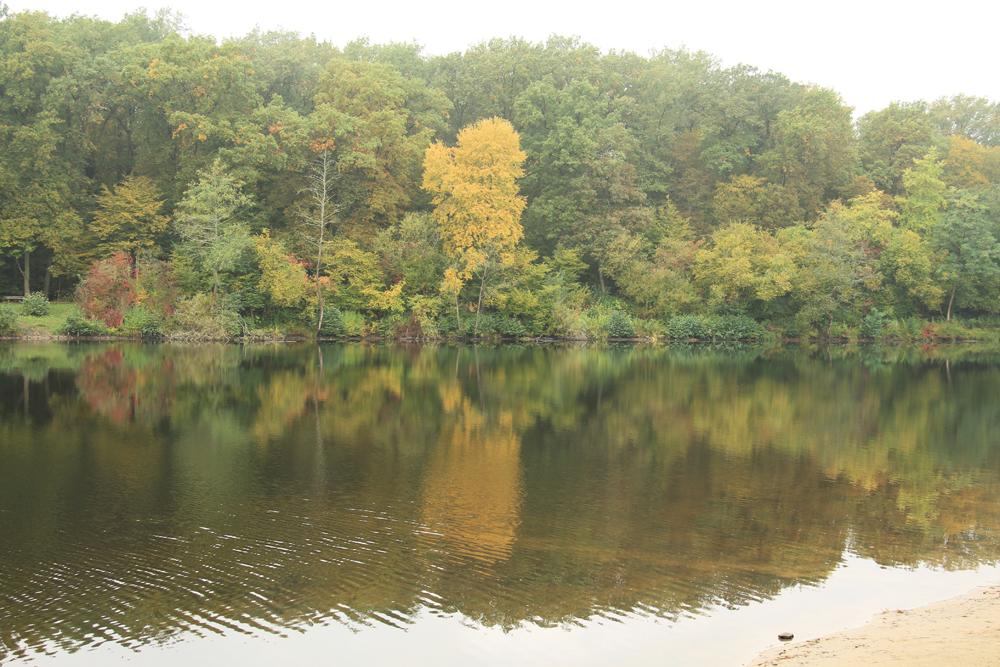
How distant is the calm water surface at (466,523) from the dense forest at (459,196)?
23.0 m

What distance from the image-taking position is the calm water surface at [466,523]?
6129 millimetres

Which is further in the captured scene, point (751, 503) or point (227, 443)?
point (227, 443)

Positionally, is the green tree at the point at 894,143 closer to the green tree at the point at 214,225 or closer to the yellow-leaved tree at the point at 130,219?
the green tree at the point at 214,225

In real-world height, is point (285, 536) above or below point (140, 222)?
below

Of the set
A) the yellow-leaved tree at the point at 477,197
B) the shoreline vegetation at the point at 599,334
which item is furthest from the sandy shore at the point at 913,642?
the shoreline vegetation at the point at 599,334

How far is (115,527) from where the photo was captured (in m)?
8.51

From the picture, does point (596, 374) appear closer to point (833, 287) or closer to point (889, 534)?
point (889, 534)

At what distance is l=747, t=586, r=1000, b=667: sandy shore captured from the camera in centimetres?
→ 509

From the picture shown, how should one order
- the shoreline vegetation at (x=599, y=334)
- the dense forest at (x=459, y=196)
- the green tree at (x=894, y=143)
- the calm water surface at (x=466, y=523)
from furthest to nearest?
the green tree at (x=894, y=143), the dense forest at (x=459, y=196), the shoreline vegetation at (x=599, y=334), the calm water surface at (x=466, y=523)

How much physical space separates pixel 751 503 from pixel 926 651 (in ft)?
15.9

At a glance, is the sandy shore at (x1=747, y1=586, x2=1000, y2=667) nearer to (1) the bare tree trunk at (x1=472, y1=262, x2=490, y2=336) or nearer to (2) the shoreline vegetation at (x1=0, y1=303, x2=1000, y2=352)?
(1) the bare tree trunk at (x1=472, y1=262, x2=490, y2=336)

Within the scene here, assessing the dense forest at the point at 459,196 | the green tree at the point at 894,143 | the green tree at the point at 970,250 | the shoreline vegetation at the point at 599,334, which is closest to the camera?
the shoreline vegetation at the point at 599,334

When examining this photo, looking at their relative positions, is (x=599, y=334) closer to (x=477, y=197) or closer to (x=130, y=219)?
(x=477, y=197)

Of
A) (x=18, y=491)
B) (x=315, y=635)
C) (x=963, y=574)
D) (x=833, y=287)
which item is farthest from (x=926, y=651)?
(x=833, y=287)
